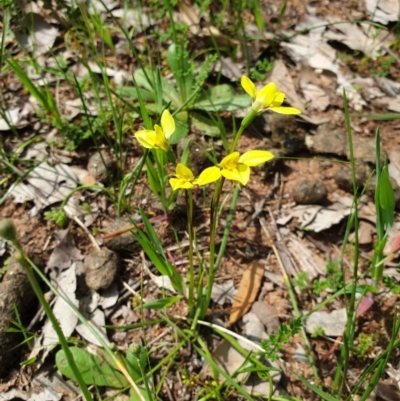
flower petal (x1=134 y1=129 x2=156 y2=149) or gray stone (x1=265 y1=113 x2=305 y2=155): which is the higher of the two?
flower petal (x1=134 y1=129 x2=156 y2=149)

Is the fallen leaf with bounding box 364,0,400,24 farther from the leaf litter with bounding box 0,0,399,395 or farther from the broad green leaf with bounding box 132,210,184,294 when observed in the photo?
the broad green leaf with bounding box 132,210,184,294

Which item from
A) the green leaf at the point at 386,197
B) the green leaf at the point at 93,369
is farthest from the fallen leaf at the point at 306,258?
the green leaf at the point at 93,369

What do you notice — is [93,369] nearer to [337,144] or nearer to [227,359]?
→ [227,359]

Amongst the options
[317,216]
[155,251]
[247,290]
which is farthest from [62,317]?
[317,216]

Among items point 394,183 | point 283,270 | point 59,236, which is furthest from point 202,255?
point 394,183

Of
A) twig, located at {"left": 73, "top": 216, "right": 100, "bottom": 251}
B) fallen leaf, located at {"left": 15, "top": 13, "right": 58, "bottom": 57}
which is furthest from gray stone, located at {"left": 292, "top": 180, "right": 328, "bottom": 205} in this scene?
fallen leaf, located at {"left": 15, "top": 13, "right": 58, "bottom": 57}

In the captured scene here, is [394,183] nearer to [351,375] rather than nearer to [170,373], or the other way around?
[351,375]
